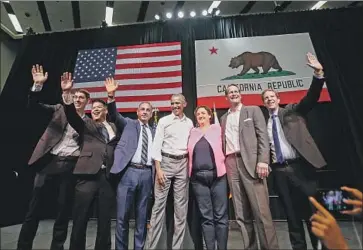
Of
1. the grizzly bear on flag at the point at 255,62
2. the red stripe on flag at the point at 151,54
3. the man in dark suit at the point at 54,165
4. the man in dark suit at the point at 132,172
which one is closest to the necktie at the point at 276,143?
the man in dark suit at the point at 132,172

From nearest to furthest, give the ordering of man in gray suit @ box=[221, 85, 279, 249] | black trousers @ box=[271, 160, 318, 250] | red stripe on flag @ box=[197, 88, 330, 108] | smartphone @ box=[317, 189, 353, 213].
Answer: man in gray suit @ box=[221, 85, 279, 249] < black trousers @ box=[271, 160, 318, 250] < smartphone @ box=[317, 189, 353, 213] < red stripe on flag @ box=[197, 88, 330, 108]

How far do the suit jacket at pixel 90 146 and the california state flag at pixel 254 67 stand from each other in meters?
2.14

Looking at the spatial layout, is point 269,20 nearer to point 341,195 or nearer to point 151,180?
point 341,195

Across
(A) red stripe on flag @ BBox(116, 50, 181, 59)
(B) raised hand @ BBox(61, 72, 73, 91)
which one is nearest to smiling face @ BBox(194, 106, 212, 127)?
(B) raised hand @ BBox(61, 72, 73, 91)

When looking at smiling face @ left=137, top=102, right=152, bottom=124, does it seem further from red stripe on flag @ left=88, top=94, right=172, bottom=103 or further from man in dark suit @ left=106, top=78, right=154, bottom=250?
red stripe on flag @ left=88, top=94, right=172, bottom=103

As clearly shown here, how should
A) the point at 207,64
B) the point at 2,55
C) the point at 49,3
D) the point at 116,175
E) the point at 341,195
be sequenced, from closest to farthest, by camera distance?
the point at 116,175 → the point at 341,195 → the point at 207,64 → the point at 49,3 → the point at 2,55

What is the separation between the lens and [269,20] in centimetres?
452

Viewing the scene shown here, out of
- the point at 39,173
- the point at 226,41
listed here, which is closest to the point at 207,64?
the point at 226,41

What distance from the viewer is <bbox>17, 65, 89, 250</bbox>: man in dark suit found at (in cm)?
215

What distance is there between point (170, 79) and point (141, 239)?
110 inches

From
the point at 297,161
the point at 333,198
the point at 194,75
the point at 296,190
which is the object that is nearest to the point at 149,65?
the point at 194,75

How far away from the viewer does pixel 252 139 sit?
81.6 inches

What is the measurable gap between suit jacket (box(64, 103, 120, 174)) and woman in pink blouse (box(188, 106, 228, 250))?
0.71 m

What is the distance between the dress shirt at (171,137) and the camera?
219 cm
